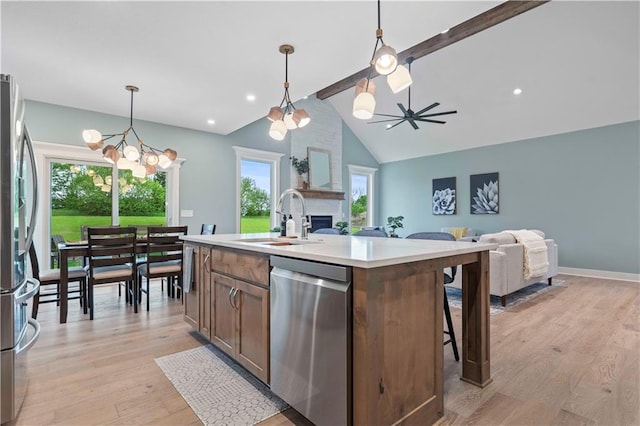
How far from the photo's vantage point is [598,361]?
232 cm

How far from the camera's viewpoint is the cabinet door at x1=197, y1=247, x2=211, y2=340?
8.11ft

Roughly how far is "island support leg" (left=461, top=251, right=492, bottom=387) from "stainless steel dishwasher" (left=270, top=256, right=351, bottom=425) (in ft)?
3.33

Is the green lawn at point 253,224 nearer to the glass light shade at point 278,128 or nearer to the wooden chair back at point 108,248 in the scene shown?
the wooden chair back at point 108,248

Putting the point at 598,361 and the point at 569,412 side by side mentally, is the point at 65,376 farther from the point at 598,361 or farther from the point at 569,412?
the point at 598,361

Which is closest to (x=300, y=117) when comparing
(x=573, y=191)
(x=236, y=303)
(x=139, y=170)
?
(x=236, y=303)

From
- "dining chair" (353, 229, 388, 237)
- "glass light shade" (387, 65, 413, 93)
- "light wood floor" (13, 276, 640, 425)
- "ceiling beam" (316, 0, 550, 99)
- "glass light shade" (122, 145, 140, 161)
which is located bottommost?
"light wood floor" (13, 276, 640, 425)

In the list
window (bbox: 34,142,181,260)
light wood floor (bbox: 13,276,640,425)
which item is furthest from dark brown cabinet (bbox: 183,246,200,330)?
window (bbox: 34,142,181,260)

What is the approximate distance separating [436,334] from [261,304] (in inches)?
38.1

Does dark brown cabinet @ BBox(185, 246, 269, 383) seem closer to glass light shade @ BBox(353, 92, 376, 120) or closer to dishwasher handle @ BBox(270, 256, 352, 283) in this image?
dishwasher handle @ BBox(270, 256, 352, 283)

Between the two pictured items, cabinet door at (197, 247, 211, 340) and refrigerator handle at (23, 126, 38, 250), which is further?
cabinet door at (197, 247, 211, 340)

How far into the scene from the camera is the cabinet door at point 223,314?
216cm

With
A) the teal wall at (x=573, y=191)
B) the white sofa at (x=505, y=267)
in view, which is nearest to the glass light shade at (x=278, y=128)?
the white sofa at (x=505, y=267)

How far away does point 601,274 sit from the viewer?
18.6ft

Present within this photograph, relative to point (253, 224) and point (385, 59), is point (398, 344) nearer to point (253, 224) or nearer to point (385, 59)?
point (385, 59)
